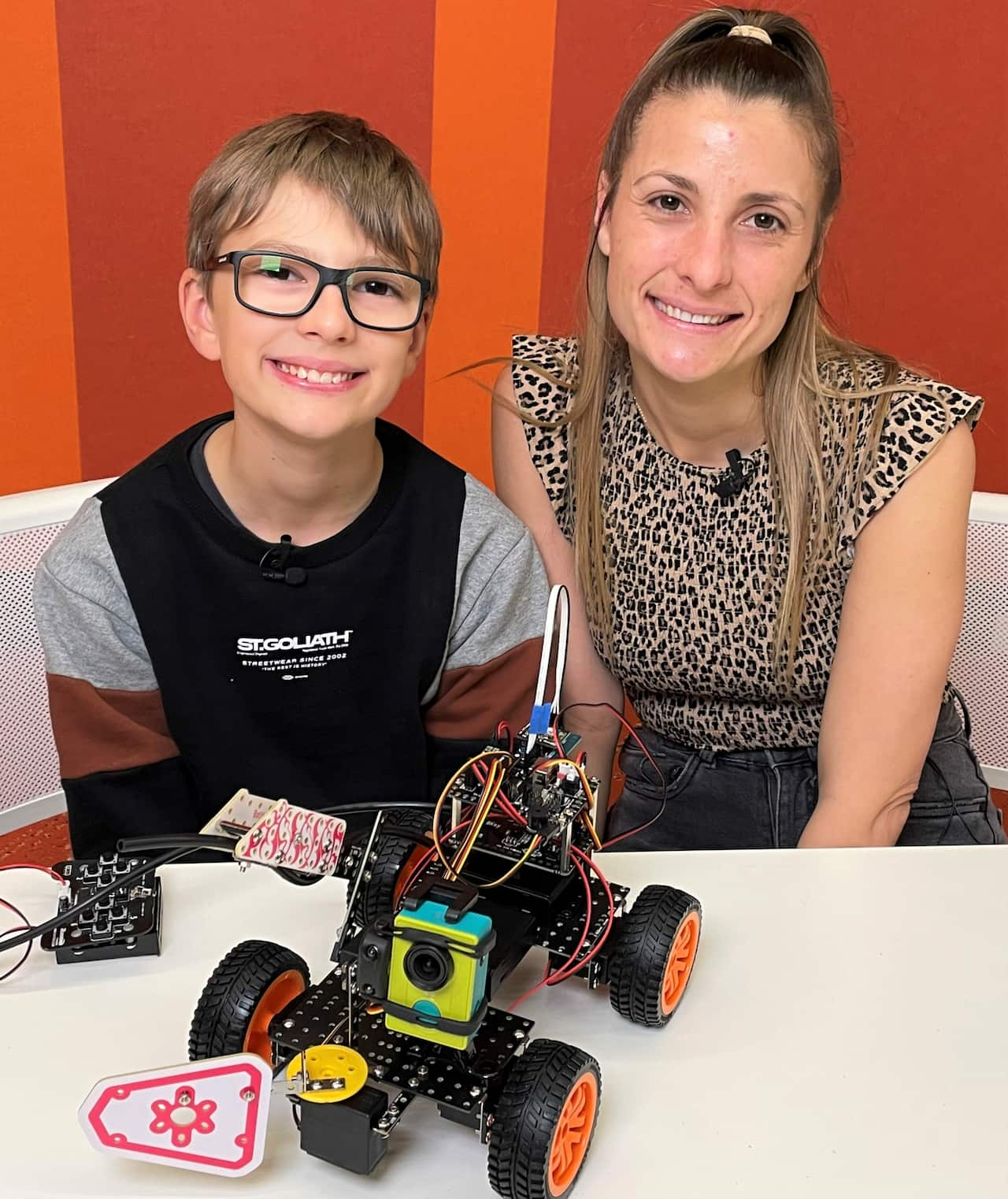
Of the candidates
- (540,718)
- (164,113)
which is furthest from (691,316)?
(164,113)

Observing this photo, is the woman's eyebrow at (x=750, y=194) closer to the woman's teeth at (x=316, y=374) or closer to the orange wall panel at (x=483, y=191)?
the woman's teeth at (x=316, y=374)

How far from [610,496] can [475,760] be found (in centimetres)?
61

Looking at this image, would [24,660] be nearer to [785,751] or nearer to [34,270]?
[785,751]

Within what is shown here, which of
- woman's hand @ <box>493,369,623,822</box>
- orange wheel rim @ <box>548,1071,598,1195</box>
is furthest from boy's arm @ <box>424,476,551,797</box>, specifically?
orange wheel rim @ <box>548,1071,598,1195</box>

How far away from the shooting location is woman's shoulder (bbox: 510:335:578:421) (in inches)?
53.0

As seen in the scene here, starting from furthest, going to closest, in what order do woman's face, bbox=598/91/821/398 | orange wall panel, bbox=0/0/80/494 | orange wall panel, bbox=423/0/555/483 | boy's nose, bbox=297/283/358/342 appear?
orange wall panel, bbox=423/0/555/483 < orange wall panel, bbox=0/0/80/494 < woman's face, bbox=598/91/821/398 < boy's nose, bbox=297/283/358/342

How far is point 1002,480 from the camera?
222 cm

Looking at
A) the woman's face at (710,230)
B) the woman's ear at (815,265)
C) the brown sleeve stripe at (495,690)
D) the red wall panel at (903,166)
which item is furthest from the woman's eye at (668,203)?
the red wall panel at (903,166)

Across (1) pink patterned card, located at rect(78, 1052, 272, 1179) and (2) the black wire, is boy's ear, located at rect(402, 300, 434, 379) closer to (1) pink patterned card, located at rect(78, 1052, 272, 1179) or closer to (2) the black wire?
(2) the black wire

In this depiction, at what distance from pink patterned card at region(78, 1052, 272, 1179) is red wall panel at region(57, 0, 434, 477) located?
5.61 ft

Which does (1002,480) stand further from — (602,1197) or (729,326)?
(602,1197)

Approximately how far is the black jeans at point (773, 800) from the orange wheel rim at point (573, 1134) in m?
0.63

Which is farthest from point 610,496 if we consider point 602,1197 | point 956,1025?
point 602,1197

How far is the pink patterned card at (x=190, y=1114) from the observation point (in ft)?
2.12
